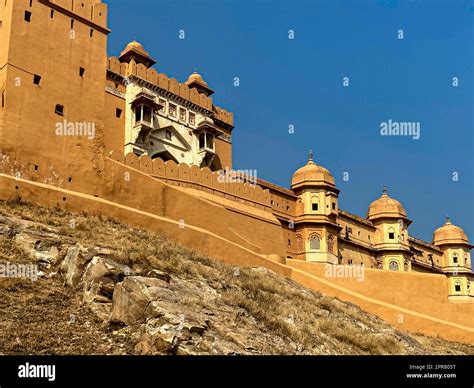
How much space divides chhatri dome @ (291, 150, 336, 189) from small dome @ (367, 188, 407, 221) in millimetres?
7727

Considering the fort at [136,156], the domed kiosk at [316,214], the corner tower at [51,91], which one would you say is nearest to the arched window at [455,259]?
the domed kiosk at [316,214]

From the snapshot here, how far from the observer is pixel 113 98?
31906 millimetres

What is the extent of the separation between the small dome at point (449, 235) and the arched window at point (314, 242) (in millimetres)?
20972

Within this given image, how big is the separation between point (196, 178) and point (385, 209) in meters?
23.1

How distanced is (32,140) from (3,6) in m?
5.42

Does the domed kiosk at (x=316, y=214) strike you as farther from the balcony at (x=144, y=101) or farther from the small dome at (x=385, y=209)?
the balcony at (x=144, y=101)

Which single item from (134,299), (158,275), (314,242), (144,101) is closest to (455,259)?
(314,242)

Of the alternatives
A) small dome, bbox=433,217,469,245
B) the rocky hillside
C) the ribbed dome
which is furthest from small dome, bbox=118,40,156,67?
small dome, bbox=433,217,469,245

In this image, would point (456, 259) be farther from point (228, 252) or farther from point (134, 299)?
point (134, 299)

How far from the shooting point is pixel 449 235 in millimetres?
57688

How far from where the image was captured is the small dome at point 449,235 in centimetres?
5735
